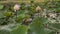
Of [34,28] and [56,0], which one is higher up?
[34,28]

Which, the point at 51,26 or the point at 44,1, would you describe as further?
the point at 44,1

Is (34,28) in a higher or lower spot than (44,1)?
higher

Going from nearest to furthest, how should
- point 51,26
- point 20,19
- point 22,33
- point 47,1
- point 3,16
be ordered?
point 22,33 → point 51,26 → point 20,19 → point 3,16 → point 47,1

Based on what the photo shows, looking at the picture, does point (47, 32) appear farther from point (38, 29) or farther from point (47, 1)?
point (47, 1)

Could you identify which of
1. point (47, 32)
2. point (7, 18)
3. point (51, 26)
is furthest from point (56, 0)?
point (47, 32)

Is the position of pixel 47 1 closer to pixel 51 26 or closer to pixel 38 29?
pixel 51 26

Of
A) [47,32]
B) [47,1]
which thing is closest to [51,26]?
[47,32]

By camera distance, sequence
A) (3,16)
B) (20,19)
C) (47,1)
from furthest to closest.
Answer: (47,1)
(3,16)
(20,19)

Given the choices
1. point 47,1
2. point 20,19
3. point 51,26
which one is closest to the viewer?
point 51,26

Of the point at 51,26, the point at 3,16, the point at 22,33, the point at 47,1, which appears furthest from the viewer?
the point at 47,1
